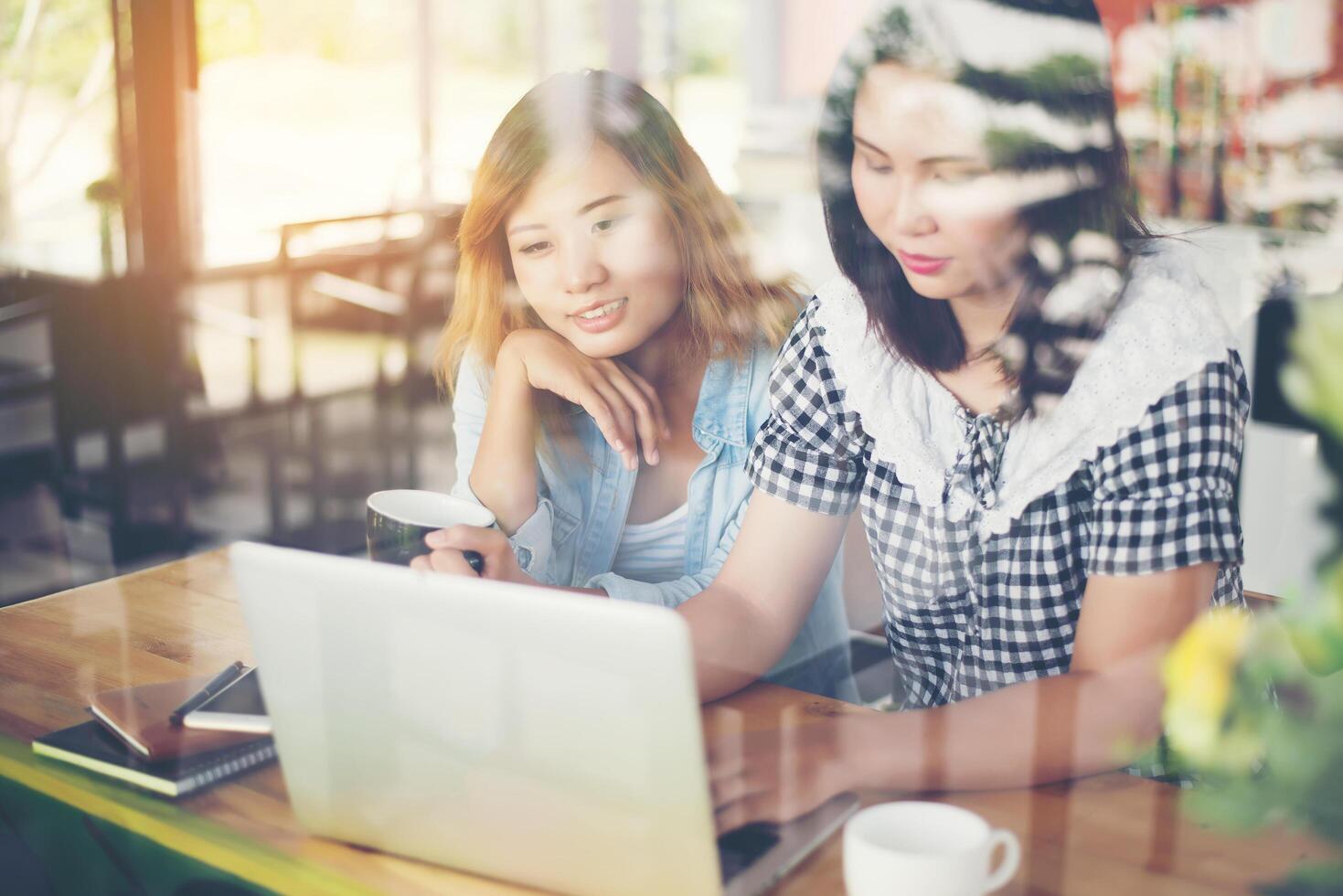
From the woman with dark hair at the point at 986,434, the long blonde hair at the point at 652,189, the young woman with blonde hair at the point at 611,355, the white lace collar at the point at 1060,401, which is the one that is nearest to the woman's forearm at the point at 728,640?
the woman with dark hair at the point at 986,434

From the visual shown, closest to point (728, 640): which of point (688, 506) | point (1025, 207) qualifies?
point (688, 506)

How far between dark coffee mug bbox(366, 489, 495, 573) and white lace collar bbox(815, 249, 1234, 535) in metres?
0.42

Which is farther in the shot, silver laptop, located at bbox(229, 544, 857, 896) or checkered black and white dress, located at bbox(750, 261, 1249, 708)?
checkered black and white dress, located at bbox(750, 261, 1249, 708)

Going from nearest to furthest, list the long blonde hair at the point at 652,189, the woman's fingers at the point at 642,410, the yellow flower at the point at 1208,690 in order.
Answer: the yellow flower at the point at 1208,690, the long blonde hair at the point at 652,189, the woman's fingers at the point at 642,410

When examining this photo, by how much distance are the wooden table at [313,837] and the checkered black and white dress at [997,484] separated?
0.67 feet

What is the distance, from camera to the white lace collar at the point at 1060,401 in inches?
42.2

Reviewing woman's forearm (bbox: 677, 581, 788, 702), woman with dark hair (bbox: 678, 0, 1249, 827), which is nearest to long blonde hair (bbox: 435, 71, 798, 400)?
woman with dark hair (bbox: 678, 0, 1249, 827)

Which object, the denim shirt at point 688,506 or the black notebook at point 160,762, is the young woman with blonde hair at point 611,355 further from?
the black notebook at point 160,762

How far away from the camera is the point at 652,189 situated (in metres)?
1.41

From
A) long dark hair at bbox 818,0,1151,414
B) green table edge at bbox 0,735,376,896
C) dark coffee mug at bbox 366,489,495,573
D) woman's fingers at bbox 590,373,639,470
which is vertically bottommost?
green table edge at bbox 0,735,376,896

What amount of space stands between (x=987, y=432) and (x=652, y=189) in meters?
0.47

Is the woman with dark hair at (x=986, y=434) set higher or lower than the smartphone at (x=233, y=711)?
higher

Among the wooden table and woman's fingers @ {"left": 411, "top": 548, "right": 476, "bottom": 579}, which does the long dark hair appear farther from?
woman's fingers @ {"left": 411, "top": 548, "right": 476, "bottom": 579}

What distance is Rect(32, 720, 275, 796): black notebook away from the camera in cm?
102
